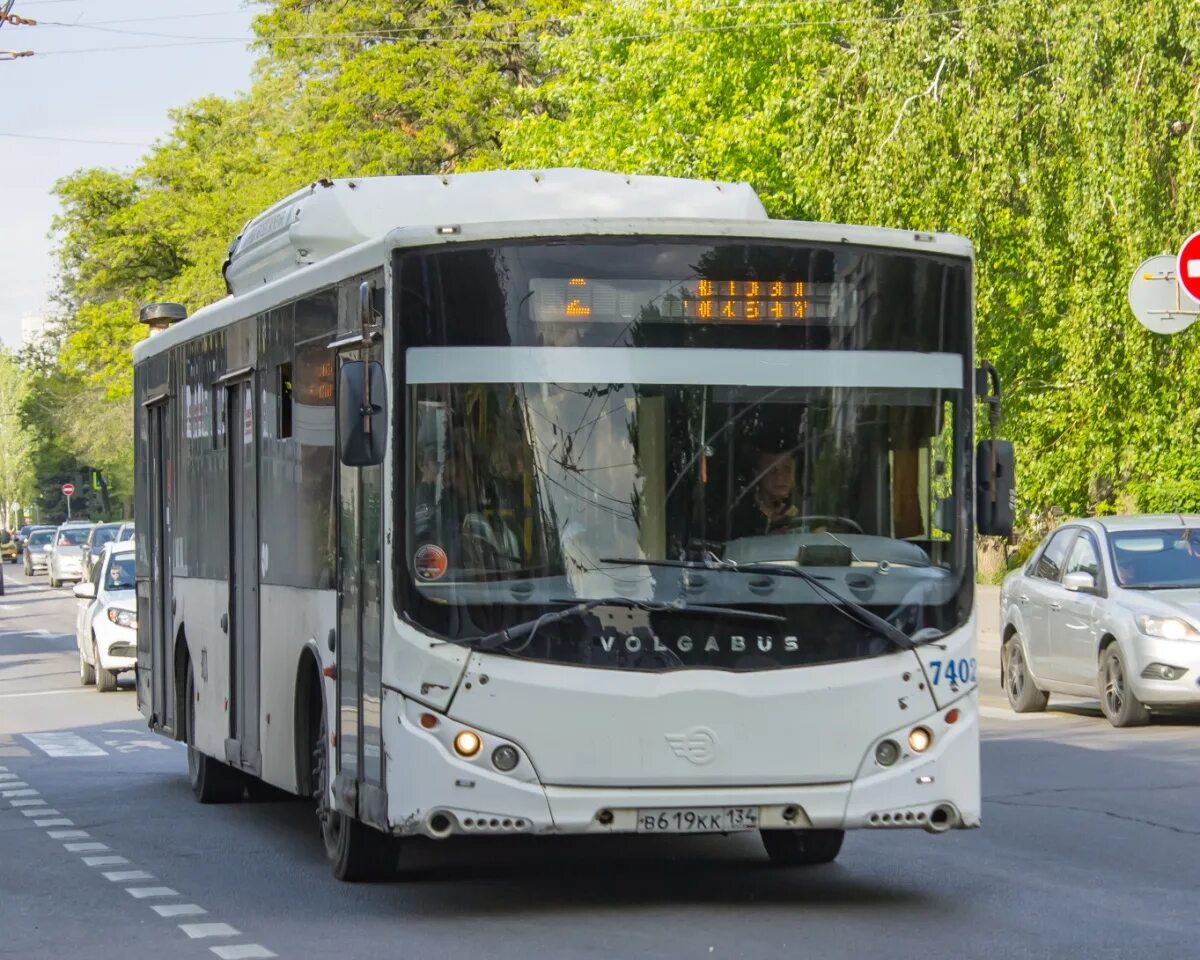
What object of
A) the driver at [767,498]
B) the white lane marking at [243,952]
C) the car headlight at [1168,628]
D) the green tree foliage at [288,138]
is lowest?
the white lane marking at [243,952]

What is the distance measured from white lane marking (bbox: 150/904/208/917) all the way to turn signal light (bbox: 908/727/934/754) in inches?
114

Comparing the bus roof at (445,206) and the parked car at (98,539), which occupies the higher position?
the bus roof at (445,206)

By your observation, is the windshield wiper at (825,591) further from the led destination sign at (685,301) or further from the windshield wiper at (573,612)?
the led destination sign at (685,301)

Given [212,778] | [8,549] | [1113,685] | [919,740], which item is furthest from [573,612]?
[8,549]

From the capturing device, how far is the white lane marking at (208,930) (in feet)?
29.4

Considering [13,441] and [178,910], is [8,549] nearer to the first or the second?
[13,441]

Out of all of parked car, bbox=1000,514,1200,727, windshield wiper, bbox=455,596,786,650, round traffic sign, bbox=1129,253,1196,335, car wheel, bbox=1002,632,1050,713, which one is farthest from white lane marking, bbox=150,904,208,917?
round traffic sign, bbox=1129,253,1196,335

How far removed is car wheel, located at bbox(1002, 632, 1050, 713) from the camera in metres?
19.4

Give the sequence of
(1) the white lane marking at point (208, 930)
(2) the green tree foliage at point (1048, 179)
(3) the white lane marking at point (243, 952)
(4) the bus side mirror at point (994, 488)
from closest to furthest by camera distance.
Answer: (3) the white lane marking at point (243, 952)
(1) the white lane marking at point (208, 930)
(4) the bus side mirror at point (994, 488)
(2) the green tree foliage at point (1048, 179)

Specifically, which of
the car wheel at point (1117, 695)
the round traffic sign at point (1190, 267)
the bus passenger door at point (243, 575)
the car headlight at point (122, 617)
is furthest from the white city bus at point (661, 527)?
the car headlight at point (122, 617)

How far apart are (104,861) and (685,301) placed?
4284mm

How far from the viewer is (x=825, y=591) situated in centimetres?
915

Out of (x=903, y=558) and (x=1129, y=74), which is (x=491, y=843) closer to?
(x=903, y=558)

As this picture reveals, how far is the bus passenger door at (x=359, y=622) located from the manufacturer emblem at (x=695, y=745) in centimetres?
112
